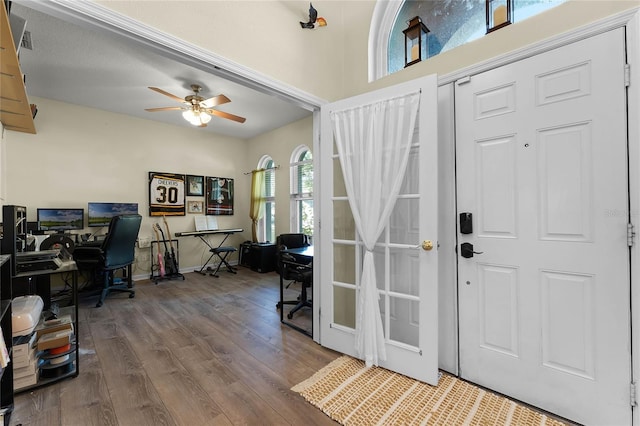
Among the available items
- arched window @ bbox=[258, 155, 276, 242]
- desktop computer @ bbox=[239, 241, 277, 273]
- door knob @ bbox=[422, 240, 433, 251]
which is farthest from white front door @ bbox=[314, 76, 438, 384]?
arched window @ bbox=[258, 155, 276, 242]

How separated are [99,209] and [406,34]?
5.20m

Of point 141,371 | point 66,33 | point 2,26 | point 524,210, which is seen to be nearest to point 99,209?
point 66,33

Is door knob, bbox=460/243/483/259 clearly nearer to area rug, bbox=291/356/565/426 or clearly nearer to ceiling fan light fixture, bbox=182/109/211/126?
area rug, bbox=291/356/565/426

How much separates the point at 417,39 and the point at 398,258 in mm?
1802

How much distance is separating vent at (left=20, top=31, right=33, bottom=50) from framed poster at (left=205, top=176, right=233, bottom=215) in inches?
130

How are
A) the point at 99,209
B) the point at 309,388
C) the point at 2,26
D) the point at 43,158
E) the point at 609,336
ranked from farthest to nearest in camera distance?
1. the point at 99,209
2. the point at 43,158
3. the point at 309,388
4. the point at 609,336
5. the point at 2,26

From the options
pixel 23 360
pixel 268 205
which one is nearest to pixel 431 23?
pixel 23 360

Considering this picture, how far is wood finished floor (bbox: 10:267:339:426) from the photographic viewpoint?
159 centimetres

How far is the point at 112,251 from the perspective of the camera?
3635mm

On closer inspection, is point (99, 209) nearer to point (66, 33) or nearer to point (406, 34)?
point (66, 33)

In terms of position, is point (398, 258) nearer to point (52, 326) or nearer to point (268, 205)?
point (52, 326)

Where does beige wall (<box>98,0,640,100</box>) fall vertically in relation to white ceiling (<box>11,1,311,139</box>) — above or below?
below

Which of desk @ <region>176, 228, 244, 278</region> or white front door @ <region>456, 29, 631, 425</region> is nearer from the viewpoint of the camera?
white front door @ <region>456, 29, 631, 425</region>

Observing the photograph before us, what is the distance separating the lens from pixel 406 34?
223 cm
